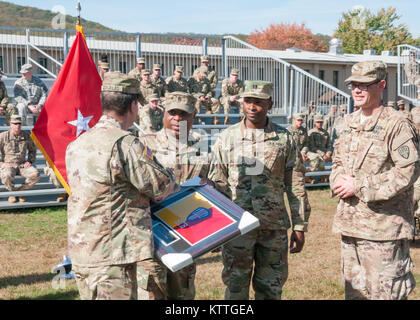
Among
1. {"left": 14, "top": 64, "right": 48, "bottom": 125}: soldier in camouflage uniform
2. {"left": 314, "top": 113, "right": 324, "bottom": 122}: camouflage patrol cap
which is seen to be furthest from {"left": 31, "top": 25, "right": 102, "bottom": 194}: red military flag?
{"left": 314, "top": 113, "right": 324, "bottom": 122}: camouflage patrol cap

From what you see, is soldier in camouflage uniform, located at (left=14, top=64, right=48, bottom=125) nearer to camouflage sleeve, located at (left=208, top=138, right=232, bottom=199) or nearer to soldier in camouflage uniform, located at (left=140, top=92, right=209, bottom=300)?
soldier in camouflage uniform, located at (left=140, top=92, right=209, bottom=300)

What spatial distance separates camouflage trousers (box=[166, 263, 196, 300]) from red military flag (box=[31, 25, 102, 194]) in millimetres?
3237

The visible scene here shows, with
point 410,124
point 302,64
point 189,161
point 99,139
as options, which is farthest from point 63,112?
point 302,64

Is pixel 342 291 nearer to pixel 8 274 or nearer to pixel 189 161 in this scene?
pixel 189 161

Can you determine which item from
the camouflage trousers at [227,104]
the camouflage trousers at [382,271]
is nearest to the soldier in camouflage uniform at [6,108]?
the camouflage trousers at [227,104]

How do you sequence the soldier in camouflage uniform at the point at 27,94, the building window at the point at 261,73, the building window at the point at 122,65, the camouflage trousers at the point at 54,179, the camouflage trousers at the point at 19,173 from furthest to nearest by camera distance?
the building window at the point at 122,65, the building window at the point at 261,73, the soldier in camouflage uniform at the point at 27,94, the camouflage trousers at the point at 54,179, the camouflage trousers at the point at 19,173

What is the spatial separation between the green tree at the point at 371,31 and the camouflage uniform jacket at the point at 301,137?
142 ft

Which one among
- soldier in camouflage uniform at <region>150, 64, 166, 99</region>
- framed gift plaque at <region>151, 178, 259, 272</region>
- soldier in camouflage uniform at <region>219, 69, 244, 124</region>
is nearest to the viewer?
framed gift plaque at <region>151, 178, 259, 272</region>

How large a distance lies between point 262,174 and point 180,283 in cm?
109

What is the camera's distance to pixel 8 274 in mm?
6344

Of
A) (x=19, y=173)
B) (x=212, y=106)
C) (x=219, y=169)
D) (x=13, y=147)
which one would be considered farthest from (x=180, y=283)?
(x=212, y=106)

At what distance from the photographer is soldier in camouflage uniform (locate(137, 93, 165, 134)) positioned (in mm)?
12445

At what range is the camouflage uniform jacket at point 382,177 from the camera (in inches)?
145

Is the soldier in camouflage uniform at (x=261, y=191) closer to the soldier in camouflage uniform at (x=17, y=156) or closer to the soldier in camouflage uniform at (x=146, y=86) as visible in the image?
the soldier in camouflage uniform at (x=17, y=156)
